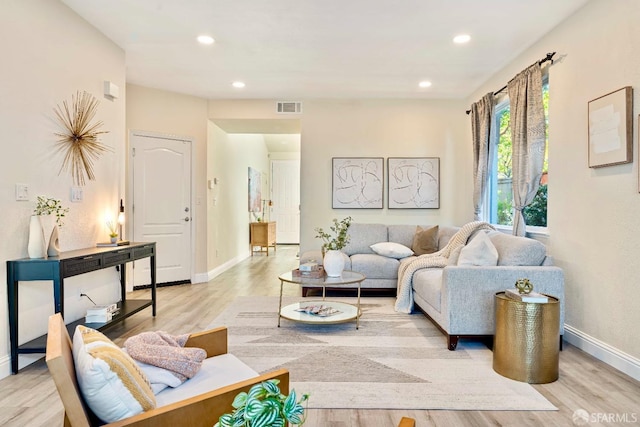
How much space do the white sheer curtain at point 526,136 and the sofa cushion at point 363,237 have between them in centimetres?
183

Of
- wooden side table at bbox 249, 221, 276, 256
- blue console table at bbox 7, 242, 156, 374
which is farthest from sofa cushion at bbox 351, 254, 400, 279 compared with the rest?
wooden side table at bbox 249, 221, 276, 256

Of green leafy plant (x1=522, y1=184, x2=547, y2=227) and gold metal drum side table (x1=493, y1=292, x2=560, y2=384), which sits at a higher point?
green leafy plant (x1=522, y1=184, x2=547, y2=227)

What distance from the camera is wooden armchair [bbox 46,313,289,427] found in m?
1.07

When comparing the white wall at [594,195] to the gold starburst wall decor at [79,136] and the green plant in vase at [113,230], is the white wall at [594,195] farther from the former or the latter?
the gold starburst wall decor at [79,136]

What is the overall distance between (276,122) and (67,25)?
319 centimetres

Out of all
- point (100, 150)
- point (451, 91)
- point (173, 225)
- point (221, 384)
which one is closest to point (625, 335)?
point (221, 384)

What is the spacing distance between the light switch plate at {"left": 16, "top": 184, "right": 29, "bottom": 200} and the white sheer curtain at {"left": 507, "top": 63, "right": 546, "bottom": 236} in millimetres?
4177

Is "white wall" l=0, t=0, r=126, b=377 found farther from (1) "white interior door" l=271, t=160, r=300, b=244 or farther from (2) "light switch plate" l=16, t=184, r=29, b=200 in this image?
(1) "white interior door" l=271, t=160, r=300, b=244

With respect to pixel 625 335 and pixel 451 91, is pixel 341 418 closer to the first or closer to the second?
pixel 625 335

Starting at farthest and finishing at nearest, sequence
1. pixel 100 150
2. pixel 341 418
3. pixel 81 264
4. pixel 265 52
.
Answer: pixel 265 52
pixel 100 150
pixel 81 264
pixel 341 418

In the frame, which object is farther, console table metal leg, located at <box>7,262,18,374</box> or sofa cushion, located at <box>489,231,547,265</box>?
sofa cushion, located at <box>489,231,547,265</box>

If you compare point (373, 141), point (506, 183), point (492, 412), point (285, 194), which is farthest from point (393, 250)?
point (285, 194)

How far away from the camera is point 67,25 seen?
313cm

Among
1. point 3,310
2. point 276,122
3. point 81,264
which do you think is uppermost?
point 276,122
